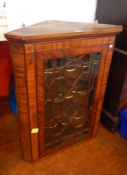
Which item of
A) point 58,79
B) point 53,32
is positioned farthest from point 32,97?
point 53,32

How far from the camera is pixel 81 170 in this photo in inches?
55.5

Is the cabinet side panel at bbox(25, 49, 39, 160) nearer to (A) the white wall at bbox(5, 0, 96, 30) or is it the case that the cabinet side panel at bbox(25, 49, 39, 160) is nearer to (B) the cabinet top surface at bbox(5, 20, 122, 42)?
(B) the cabinet top surface at bbox(5, 20, 122, 42)

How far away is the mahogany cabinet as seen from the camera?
3.33 ft

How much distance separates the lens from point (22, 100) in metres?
1.14

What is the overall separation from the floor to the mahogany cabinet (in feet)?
0.25

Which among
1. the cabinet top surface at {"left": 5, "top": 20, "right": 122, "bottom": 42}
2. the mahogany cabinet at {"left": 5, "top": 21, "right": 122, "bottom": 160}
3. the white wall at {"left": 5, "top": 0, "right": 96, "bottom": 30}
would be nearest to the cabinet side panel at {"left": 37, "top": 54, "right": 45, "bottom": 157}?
the mahogany cabinet at {"left": 5, "top": 21, "right": 122, "bottom": 160}

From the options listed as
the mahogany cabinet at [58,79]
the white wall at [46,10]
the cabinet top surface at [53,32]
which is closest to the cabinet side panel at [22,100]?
the mahogany cabinet at [58,79]

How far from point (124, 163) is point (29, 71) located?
107 cm

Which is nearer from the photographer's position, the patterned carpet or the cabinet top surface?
the cabinet top surface

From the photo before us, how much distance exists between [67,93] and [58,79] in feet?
0.53

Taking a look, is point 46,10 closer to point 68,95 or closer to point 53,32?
point 53,32

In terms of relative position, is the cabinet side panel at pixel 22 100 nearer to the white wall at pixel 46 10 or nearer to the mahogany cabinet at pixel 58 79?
the mahogany cabinet at pixel 58 79

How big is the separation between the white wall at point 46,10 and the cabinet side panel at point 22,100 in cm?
43

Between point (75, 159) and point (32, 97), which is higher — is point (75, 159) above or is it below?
below
